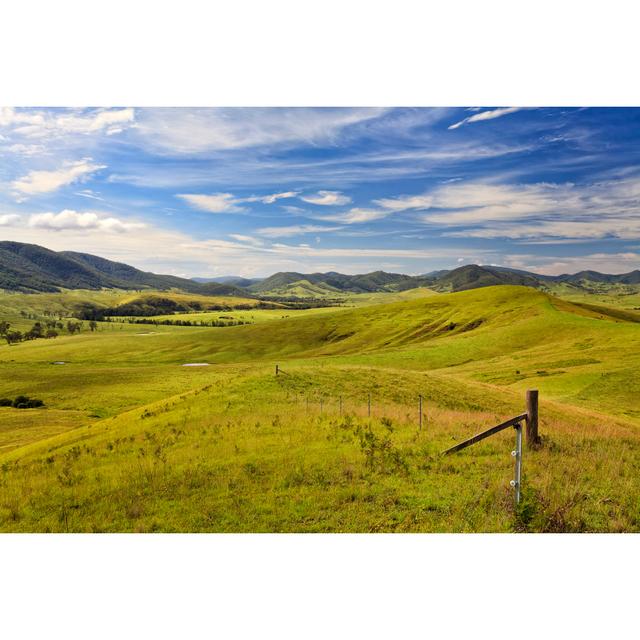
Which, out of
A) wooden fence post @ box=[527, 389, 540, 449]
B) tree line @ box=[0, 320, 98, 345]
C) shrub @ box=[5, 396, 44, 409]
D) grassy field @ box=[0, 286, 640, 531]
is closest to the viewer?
grassy field @ box=[0, 286, 640, 531]

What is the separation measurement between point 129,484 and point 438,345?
55.4 metres

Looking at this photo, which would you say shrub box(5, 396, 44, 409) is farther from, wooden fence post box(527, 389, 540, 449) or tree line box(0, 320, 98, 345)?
tree line box(0, 320, 98, 345)

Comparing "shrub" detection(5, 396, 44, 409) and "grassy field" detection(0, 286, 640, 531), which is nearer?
"grassy field" detection(0, 286, 640, 531)

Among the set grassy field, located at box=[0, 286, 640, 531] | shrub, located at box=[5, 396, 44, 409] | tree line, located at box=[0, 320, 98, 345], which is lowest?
shrub, located at box=[5, 396, 44, 409]

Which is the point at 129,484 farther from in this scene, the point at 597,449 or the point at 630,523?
the point at 597,449

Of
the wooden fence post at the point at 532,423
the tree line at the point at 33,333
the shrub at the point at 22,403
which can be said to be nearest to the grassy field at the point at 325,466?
the wooden fence post at the point at 532,423

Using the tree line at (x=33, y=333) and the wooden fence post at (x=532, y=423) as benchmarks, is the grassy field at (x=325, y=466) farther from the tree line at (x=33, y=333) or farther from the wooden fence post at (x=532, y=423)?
the tree line at (x=33, y=333)

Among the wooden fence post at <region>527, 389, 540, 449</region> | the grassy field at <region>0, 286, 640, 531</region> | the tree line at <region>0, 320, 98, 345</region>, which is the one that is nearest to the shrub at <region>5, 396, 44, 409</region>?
the grassy field at <region>0, 286, 640, 531</region>

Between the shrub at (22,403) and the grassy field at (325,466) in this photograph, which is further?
the shrub at (22,403)

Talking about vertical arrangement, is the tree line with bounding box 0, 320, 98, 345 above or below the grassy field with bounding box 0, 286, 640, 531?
below

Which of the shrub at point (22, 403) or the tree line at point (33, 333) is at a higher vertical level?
the tree line at point (33, 333)

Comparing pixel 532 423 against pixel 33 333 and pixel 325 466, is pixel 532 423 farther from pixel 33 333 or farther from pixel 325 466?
pixel 33 333

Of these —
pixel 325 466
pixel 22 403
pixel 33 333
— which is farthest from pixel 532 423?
pixel 33 333

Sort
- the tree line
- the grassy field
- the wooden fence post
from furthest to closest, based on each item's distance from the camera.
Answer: the tree line, the wooden fence post, the grassy field
